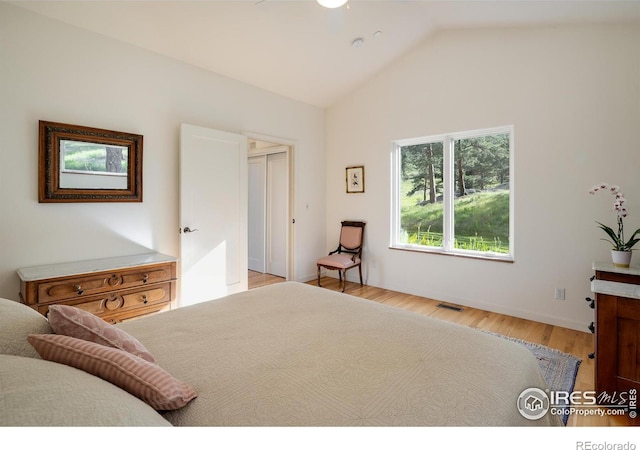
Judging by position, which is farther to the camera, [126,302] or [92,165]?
[92,165]

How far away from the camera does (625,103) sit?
279cm

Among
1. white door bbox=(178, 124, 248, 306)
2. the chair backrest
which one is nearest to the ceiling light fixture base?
white door bbox=(178, 124, 248, 306)

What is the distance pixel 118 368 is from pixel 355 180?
13.6 ft

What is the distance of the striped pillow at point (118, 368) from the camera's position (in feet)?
2.88

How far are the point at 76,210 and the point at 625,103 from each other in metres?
4.88

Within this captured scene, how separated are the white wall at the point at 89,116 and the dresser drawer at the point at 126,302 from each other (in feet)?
1.95

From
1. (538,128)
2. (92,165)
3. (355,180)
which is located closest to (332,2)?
(92,165)

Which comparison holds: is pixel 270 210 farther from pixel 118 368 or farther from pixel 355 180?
pixel 118 368

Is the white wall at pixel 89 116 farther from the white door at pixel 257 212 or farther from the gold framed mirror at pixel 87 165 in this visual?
the white door at pixel 257 212

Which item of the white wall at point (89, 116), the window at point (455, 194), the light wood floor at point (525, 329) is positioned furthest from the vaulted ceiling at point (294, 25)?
the light wood floor at point (525, 329)

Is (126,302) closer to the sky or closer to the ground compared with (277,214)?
closer to the ground

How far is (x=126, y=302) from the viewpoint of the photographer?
252 centimetres

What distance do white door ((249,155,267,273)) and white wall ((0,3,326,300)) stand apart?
1.41 metres

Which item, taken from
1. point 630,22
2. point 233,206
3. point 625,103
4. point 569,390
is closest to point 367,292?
point 233,206
